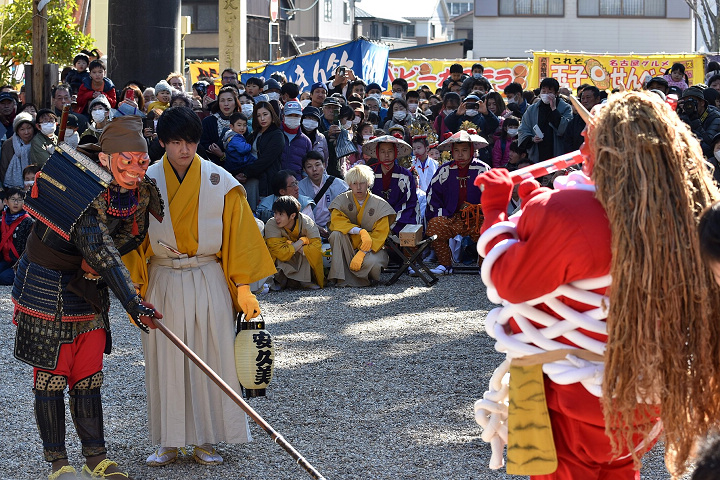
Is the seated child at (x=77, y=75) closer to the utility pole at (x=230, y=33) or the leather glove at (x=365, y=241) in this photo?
the leather glove at (x=365, y=241)

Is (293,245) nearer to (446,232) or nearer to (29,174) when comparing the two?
(446,232)

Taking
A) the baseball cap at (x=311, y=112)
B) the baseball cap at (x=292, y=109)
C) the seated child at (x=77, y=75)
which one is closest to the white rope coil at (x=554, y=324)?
the baseball cap at (x=292, y=109)

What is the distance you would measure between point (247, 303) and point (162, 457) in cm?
80

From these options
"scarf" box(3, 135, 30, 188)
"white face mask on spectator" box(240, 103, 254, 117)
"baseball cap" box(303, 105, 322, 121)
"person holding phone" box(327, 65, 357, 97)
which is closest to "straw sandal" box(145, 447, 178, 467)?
"scarf" box(3, 135, 30, 188)

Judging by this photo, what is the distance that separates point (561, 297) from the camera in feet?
7.83

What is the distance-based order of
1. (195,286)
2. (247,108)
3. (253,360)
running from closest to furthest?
(253,360), (195,286), (247,108)

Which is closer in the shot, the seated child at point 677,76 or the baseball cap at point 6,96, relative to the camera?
the baseball cap at point 6,96

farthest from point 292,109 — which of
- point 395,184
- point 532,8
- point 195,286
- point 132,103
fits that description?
point 532,8

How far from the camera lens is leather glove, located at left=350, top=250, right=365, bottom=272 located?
853 centimetres

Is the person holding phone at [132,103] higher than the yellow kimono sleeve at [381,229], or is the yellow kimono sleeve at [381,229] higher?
the person holding phone at [132,103]

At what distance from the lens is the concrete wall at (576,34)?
29.3 metres

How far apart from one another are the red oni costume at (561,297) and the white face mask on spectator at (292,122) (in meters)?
7.38

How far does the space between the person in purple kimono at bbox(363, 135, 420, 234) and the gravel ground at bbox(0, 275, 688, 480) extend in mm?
1471

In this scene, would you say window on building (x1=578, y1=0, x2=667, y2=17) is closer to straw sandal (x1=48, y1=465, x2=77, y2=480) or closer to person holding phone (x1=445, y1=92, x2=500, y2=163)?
person holding phone (x1=445, y1=92, x2=500, y2=163)
